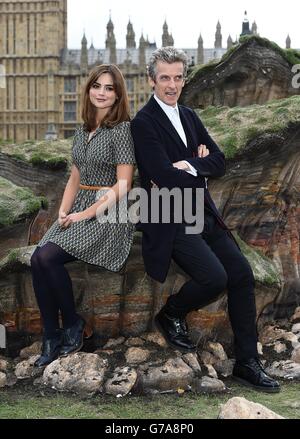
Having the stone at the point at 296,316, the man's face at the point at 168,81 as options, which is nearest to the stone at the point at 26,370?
the man's face at the point at 168,81

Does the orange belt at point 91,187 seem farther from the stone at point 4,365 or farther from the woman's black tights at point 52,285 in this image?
the stone at point 4,365

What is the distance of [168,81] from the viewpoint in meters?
3.06

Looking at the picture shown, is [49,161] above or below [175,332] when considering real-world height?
above

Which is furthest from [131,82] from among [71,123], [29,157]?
[29,157]

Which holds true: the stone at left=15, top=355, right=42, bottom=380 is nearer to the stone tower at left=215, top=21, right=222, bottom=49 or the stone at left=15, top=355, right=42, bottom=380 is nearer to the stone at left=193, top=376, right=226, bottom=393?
the stone at left=193, top=376, right=226, bottom=393

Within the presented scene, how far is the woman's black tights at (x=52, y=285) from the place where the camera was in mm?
2977

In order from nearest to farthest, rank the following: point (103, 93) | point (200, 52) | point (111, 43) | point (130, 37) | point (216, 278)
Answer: point (216, 278), point (103, 93), point (200, 52), point (111, 43), point (130, 37)

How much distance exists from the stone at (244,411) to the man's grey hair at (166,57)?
60.0 inches

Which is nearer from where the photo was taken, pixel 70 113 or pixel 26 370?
pixel 26 370

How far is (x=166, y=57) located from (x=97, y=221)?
82 cm

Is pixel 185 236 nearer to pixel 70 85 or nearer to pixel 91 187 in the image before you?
pixel 91 187

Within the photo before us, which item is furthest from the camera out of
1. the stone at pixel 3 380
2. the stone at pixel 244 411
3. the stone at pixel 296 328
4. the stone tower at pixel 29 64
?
the stone tower at pixel 29 64

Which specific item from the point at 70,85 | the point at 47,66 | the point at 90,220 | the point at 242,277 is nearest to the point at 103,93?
the point at 90,220
